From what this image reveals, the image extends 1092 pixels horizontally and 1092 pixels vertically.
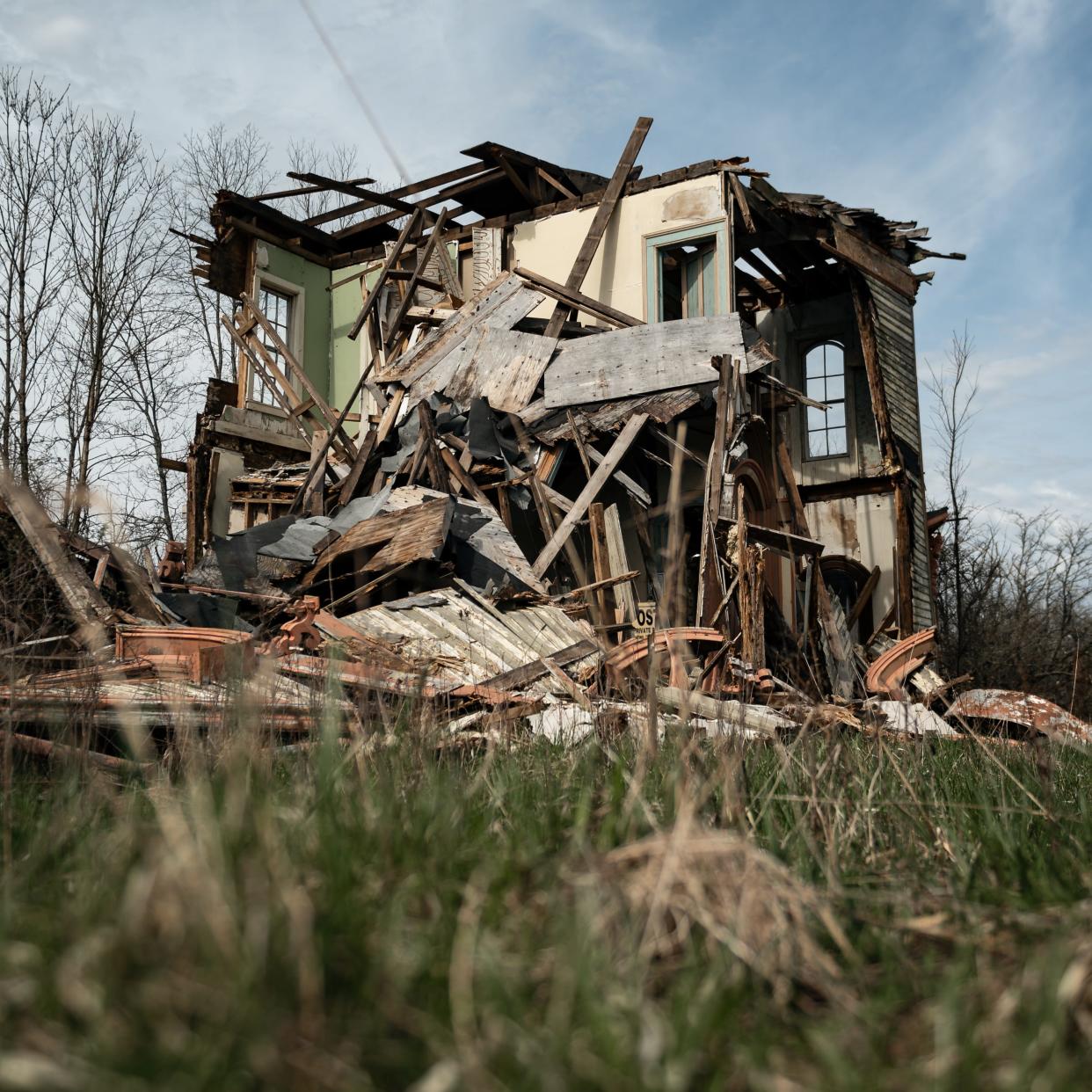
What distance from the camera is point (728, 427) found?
1252 cm

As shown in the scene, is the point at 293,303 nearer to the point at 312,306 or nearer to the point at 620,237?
the point at 312,306

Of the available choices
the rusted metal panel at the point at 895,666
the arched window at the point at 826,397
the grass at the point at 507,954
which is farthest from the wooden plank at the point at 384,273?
the grass at the point at 507,954

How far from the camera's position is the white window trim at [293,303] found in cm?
1891

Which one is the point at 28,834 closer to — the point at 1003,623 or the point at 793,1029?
the point at 793,1029

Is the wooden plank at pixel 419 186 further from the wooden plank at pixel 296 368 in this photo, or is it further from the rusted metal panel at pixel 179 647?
the rusted metal panel at pixel 179 647

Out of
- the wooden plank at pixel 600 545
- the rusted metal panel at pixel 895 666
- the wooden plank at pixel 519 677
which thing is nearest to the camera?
the wooden plank at pixel 519 677

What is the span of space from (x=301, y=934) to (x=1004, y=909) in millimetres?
1473

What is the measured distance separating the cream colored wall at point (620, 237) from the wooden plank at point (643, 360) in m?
1.25

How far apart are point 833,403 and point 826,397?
222 mm

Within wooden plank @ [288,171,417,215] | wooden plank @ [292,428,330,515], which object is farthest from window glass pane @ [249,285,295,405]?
wooden plank @ [292,428,330,515]

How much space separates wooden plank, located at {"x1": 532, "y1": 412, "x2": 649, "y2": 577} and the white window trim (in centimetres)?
789

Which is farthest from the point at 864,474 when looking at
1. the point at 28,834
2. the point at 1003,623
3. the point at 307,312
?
the point at 28,834

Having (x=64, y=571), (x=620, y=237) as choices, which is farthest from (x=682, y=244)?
(x=64, y=571)

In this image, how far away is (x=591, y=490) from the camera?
12.6m
